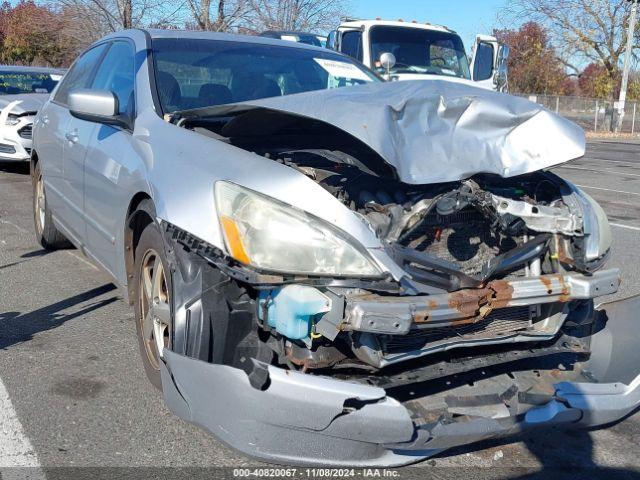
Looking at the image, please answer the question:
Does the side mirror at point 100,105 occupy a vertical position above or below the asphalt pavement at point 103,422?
above

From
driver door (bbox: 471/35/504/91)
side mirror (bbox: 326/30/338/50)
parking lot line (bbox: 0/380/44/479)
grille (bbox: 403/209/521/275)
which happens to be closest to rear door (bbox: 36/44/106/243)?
parking lot line (bbox: 0/380/44/479)

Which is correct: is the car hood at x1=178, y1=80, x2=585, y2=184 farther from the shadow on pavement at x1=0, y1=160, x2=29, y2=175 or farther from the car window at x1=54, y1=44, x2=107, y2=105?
the shadow on pavement at x1=0, y1=160, x2=29, y2=175

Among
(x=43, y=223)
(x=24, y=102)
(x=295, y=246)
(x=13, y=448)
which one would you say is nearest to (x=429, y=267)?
(x=295, y=246)

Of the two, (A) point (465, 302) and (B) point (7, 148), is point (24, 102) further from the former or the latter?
(A) point (465, 302)

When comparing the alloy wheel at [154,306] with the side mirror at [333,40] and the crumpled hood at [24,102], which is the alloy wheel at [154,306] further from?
the side mirror at [333,40]

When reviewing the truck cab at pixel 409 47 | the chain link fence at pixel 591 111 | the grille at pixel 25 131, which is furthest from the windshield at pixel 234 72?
the chain link fence at pixel 591 111

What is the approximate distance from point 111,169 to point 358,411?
85.1 inches

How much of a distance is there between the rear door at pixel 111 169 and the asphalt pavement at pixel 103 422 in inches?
20.0

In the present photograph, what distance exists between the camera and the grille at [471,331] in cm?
295

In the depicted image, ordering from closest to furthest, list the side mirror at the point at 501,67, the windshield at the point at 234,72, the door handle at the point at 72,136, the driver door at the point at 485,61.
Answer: the windshield at the point at 234,72
the door handle at the point at 72,136
the driver door at the point at 485,61
the side mirror at the point at 501,67

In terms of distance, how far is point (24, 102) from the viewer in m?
11.6

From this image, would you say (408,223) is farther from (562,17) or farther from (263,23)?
(562,17)

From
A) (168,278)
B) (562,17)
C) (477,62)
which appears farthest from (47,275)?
(562,17)

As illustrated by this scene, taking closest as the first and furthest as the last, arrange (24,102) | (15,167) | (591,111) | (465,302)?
1. (465,302)
2. (24,102)
3. (15,167)
4. (591,111)
